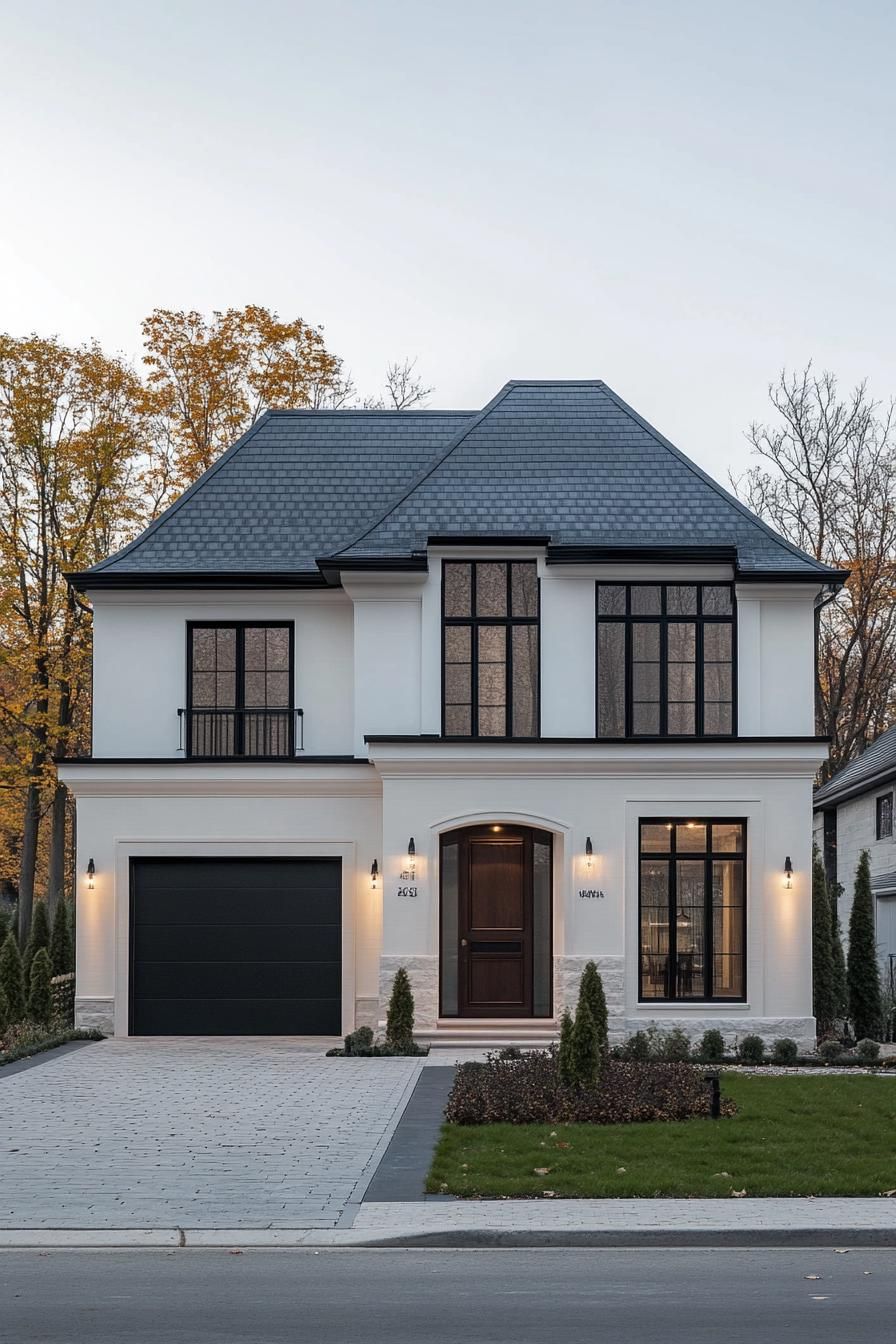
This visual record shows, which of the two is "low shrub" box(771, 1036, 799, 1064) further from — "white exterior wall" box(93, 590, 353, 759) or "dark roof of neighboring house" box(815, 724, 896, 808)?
"dark roof of neighboring house" box(815, 724, 896, 808)

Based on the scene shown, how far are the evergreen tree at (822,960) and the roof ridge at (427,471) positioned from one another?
815 centimetres

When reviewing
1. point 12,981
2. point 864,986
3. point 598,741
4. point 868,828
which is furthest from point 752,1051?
point 868,828

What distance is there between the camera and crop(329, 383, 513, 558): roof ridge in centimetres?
2194

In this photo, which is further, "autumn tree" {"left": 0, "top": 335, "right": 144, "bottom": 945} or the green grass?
"autumn tree" {"left": 0, "top": 335, "right": 144, "bottom": 945}

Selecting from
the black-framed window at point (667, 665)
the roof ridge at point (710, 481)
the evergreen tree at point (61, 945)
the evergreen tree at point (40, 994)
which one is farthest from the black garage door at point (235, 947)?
the roof ridge at point (710, 481)

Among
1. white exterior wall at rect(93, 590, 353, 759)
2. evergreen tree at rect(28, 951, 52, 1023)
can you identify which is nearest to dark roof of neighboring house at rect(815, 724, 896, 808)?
white exterior wall at rect(93, 590, 353, 759)

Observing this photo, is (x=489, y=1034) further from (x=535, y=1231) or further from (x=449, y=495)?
(x=535, y=1231)

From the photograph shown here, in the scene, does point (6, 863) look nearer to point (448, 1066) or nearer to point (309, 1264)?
point (448, 1066)

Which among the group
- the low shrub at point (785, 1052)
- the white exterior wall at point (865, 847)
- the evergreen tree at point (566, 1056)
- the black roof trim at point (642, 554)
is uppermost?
the black roof trim at point (642, 554)

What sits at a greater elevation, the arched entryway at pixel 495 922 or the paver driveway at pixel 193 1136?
the arched entryway at pixel 495 922

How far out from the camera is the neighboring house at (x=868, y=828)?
93.6ft

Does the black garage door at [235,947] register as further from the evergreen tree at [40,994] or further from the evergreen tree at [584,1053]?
the evergreen tree at [584,1053]

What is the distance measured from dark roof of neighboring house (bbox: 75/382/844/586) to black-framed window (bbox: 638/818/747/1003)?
4275 millimetres

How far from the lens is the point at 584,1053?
14305mm
